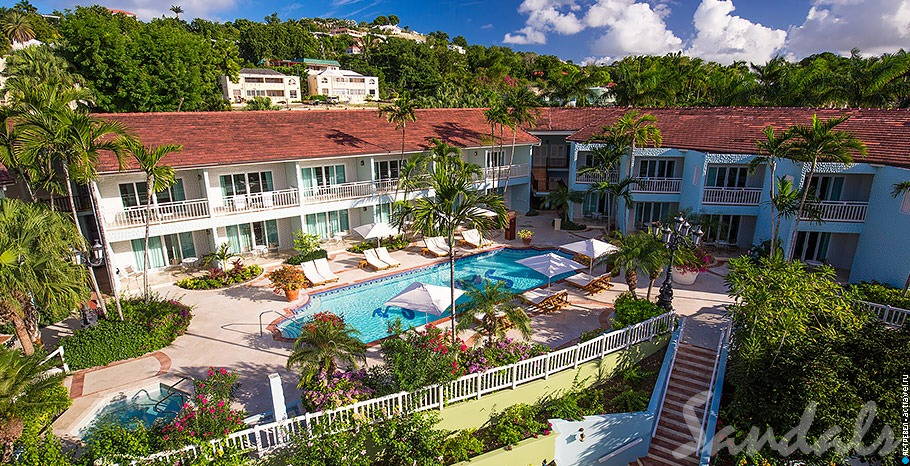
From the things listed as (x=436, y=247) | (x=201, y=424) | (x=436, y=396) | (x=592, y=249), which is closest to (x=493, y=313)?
(x=436, y=396)

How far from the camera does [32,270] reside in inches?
500

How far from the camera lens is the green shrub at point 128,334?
565 inches

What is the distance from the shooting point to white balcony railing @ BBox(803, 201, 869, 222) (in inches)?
781

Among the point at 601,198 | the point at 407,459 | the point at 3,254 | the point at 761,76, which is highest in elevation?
the point at 761,76

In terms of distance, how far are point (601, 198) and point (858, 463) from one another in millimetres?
20794

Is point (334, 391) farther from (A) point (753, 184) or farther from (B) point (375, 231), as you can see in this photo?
(A) point (753, 184)

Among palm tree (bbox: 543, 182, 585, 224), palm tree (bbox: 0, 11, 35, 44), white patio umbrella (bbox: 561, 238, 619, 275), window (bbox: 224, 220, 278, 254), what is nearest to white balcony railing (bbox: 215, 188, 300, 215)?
window (bbox: 224, 220, 278, 254)

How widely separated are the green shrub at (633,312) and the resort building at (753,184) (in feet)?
30.0

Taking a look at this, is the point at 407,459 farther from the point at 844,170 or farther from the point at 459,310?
the point at 844,170

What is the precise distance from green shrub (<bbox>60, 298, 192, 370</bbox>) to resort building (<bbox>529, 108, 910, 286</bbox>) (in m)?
22.3

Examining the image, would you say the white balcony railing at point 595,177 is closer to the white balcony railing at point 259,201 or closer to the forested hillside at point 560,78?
the forested hillside at point 560,78

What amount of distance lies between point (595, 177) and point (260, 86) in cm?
7772

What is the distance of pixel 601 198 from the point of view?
3066cm

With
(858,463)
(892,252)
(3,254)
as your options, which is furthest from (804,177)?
(3,254)
